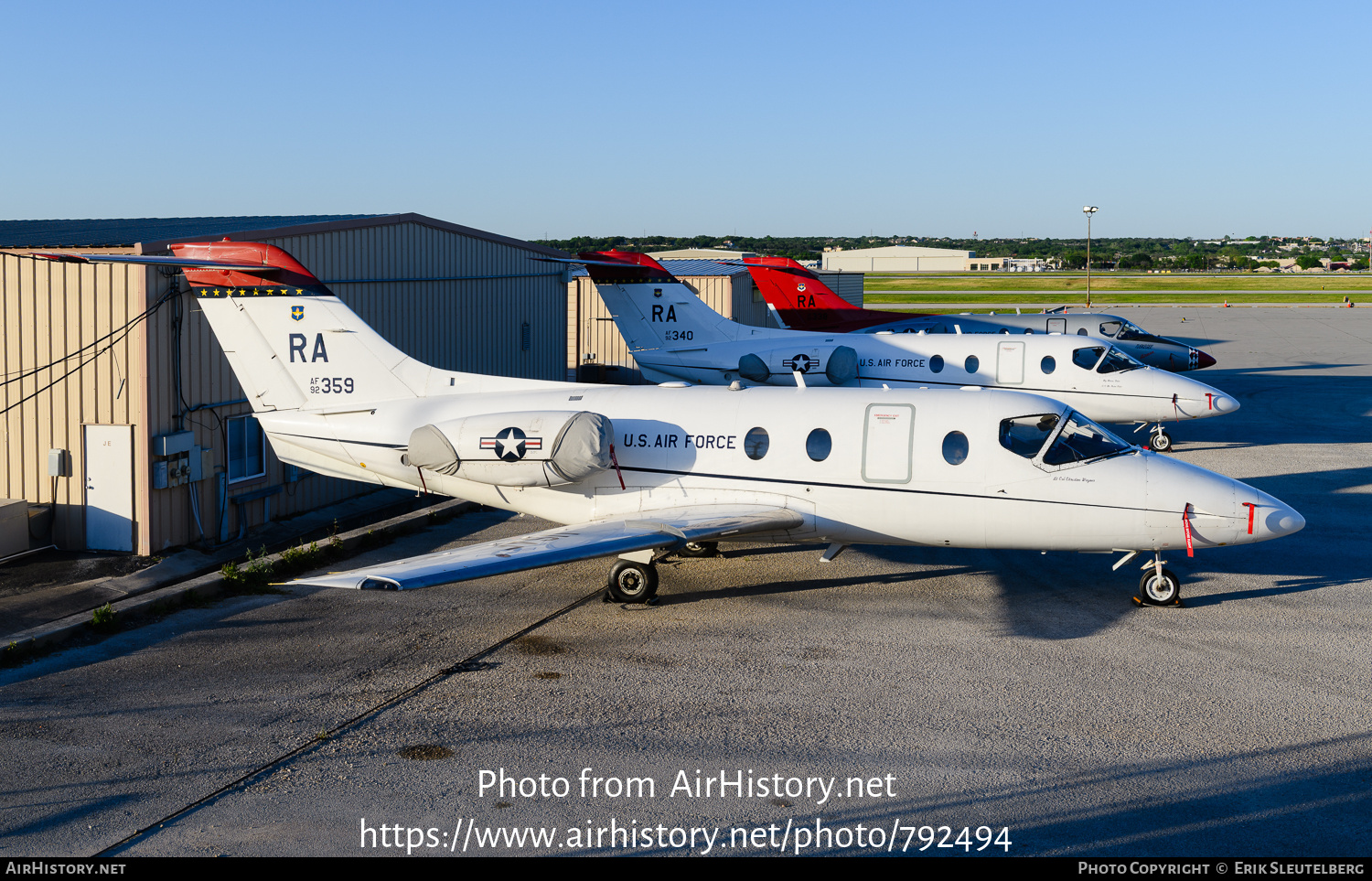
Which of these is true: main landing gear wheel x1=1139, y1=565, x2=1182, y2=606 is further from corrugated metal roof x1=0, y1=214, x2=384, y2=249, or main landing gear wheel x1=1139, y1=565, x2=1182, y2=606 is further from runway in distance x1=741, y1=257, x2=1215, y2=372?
runway in distance x1=741, y1=257, x2=1215, y2=372

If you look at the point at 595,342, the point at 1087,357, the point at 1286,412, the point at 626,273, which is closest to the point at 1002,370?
the point at 1087,357

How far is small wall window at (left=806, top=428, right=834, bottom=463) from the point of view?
534 inches

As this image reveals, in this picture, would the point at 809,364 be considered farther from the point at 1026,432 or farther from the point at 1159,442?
the point at 1026,432

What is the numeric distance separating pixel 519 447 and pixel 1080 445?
677 centimetres

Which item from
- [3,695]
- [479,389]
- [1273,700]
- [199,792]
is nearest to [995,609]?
[1273,700]

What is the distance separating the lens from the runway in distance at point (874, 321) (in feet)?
105

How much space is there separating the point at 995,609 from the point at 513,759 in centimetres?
663

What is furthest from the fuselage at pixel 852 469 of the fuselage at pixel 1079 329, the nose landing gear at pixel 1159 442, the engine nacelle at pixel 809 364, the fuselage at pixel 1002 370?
the fuselage at pixel 1079 329

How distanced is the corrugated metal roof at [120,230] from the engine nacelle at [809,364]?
29.1 ft

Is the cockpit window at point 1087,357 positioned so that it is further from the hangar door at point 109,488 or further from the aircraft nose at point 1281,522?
the hangar door at point 109,488

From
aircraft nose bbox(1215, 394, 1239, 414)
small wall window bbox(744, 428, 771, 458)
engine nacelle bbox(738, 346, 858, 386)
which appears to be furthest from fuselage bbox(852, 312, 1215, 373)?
small wall window bbox(744, 428, 771, 458)

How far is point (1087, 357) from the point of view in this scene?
956 inches

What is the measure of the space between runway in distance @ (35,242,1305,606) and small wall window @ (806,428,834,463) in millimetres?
25

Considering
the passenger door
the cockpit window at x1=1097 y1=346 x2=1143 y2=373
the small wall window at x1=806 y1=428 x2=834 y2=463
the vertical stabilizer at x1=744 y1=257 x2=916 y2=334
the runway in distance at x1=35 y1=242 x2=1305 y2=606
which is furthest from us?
the vertical stabilizer at x1=744 y1=257 x2=916 y2=334
